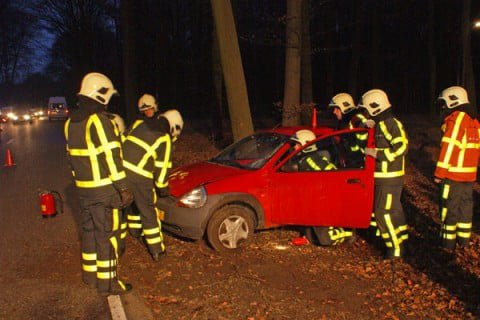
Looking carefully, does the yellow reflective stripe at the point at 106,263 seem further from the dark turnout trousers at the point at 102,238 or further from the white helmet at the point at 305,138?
the white helmet at the point at 305,138

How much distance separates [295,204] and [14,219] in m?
4.80

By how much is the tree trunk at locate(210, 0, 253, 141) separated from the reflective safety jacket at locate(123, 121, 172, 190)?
14.4 ft

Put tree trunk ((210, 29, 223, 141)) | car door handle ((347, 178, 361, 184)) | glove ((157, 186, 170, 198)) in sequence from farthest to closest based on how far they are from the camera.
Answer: tree trunk ((210, 29, 223, 141))
car door handle ((347, 178, 361, 184))
glove ((157, 186, 170, 198))

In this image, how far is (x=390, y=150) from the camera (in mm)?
6215

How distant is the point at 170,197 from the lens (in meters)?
6.45

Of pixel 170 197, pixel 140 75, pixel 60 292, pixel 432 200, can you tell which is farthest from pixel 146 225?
pixel 140 75

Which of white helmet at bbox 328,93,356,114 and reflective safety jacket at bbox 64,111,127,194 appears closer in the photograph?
reflective safety jacket at bbox 64,111,127,194

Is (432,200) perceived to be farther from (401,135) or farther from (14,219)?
(14,219)

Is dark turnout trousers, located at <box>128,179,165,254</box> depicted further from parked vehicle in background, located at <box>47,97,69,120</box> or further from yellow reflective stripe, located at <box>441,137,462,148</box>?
parked vehicle in background, located at <box>47,97,69,120</box>

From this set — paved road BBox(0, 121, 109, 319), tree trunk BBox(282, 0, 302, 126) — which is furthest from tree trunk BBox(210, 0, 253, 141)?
paved road BBox(0, 121, 109, 319)

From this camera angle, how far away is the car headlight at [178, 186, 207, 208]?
627cm

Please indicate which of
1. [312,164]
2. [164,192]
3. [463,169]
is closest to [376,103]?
[312,164]

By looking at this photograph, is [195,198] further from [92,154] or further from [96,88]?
[96,88]

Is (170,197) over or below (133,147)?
below
